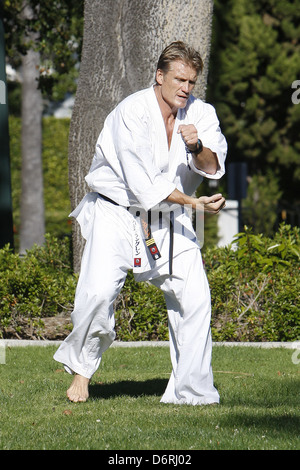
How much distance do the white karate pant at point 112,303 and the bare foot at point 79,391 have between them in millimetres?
54

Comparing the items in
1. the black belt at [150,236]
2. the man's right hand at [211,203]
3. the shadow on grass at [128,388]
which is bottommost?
the shadow on grass at [128,388]

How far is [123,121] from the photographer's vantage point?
5012 millimetres

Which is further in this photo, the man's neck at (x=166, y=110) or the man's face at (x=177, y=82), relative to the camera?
the man's neck at (x=166, y=110)

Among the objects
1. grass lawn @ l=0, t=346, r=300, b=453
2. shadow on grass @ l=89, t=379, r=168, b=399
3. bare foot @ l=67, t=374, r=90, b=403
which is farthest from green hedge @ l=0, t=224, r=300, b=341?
bare foot @ l=67, t=374, r=90, b=403

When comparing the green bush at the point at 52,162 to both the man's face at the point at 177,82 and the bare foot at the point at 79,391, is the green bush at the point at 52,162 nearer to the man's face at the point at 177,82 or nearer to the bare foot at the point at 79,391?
the bare foot at the point at 79,391

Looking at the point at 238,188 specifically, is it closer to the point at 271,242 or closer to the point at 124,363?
the point at 271,242

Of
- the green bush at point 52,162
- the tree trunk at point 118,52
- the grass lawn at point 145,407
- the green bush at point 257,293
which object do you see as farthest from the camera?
the green bush at point 52,162

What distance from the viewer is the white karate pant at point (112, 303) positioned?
197 inches

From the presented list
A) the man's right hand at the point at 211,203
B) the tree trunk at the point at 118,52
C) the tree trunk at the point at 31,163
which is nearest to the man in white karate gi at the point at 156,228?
the man's right hand at the point at 211,203

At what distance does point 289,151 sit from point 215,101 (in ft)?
5.47

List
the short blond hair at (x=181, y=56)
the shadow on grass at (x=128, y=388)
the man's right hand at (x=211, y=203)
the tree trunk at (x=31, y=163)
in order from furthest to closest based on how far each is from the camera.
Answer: the tree trunk at (x=31, y=163) → the shadow on grass at (x=128, y=388) → the short blond hair at (x=181, y=56) → the man's right hand at (x=211, y=203)

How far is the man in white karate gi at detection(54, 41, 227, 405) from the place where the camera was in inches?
195

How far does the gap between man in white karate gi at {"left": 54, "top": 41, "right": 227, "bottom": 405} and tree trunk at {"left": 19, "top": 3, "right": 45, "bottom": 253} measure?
14562 mm
